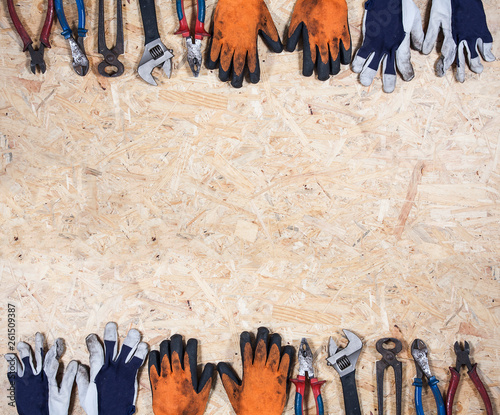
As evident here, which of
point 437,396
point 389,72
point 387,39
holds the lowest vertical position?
point 437,396

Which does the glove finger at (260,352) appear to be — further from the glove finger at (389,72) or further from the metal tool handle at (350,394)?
the glove finger at (389,72)

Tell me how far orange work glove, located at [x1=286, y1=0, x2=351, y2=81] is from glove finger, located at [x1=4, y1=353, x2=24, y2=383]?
1479mm

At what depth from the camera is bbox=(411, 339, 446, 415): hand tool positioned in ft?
5.10

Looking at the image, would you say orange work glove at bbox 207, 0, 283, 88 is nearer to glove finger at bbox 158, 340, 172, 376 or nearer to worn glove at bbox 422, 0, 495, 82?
worn glove at bbox 422, 0, 495, 82

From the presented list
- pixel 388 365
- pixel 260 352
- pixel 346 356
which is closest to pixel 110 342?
pixel 260 352

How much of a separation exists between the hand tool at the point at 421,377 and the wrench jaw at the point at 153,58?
1353 mm

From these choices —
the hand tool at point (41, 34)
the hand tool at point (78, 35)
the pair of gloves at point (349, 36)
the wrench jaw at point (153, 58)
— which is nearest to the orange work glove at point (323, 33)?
the pair of gloves at point (349, 36)

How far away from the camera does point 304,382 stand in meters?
1.57

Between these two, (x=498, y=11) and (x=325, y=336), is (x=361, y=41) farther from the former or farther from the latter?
(x=325, y=336)

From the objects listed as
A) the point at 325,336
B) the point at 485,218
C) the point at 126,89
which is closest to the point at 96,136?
the point at 126,89

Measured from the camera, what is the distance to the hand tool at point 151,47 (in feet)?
5.21

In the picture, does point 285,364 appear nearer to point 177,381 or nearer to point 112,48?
point 177,381

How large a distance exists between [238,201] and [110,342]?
697 mm

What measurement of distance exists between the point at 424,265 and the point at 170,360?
3.24ft
